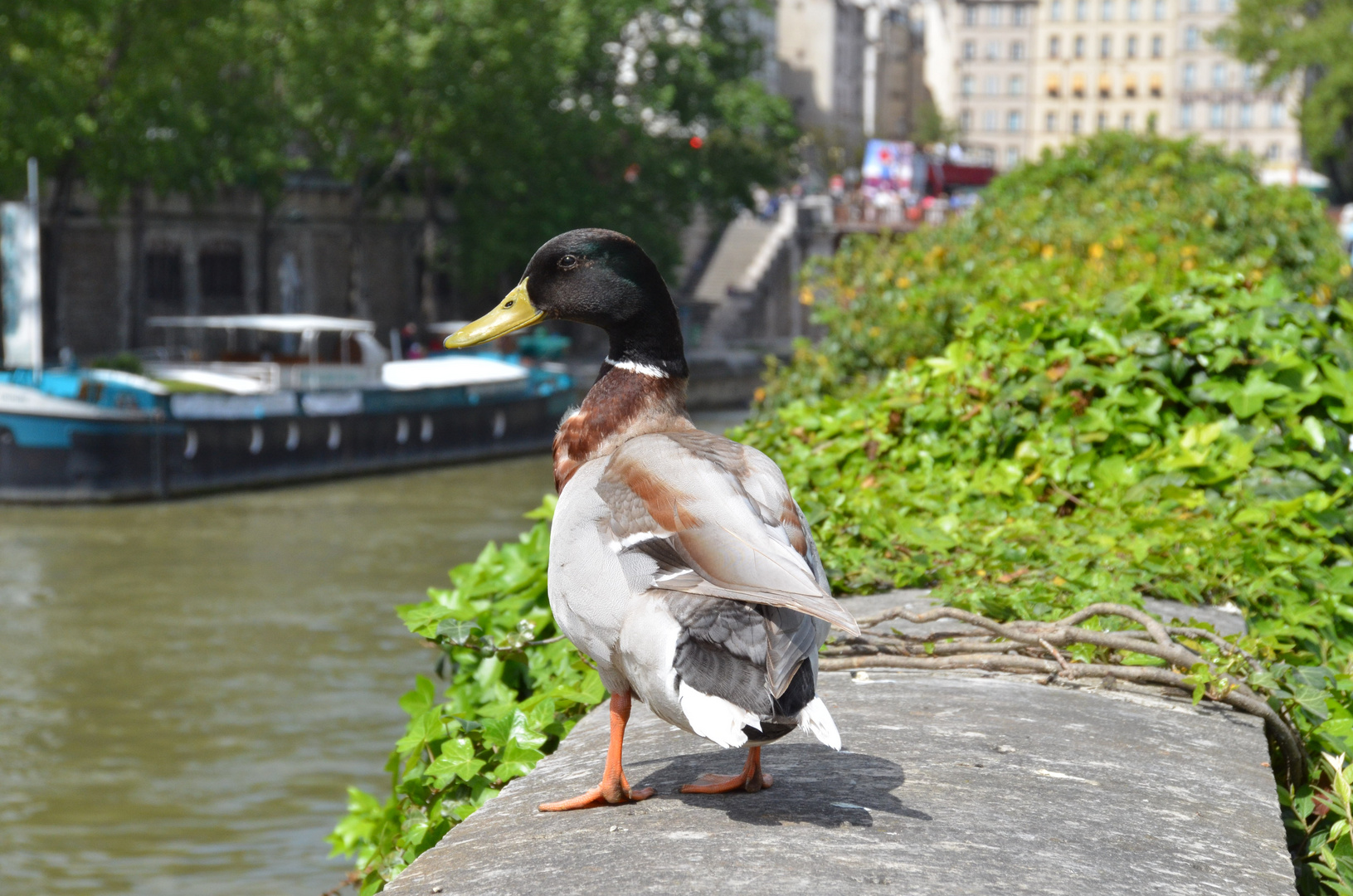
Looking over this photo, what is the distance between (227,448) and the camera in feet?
85.7

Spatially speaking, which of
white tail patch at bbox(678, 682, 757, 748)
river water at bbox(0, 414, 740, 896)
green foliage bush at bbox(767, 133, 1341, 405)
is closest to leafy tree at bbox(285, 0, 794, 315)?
river water at bbox(0, 414, 740, 896)

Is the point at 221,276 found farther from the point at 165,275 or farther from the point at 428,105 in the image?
the point at 428,105

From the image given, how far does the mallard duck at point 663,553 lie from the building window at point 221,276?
37.5 meters

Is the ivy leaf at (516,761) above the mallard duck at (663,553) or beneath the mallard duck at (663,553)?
beneath

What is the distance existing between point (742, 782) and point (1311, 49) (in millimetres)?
62797

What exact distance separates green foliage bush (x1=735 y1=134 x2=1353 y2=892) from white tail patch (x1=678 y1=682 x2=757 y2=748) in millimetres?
1193

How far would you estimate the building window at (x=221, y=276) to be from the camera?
39.5 m

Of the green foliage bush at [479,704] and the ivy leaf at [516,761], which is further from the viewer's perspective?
the green foliage bush at [479,704]

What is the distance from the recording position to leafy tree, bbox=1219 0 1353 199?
59.5m

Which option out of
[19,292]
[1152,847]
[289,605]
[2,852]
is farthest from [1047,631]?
[19,292]

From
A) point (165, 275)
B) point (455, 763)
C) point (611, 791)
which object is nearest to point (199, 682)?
point (455, 763)

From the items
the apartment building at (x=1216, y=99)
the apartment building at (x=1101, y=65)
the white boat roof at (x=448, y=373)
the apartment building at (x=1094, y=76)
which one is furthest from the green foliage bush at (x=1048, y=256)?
the apartment building at (x=1101, y=65)

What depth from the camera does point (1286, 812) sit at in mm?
3398

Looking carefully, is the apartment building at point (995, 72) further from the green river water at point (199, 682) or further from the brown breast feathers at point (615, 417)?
the brown breast feathers at point (615, 417)
